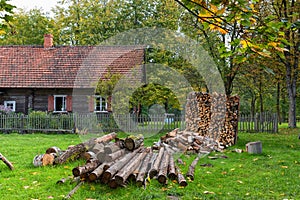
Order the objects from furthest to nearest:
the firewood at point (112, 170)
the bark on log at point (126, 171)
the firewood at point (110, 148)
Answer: the firewood at point (110, 148), the firewood at point (112, 170), the bark on log at point (126, 171)

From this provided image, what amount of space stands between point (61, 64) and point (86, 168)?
19550 millimetres

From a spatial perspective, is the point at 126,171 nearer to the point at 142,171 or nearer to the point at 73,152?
the point at 142,171

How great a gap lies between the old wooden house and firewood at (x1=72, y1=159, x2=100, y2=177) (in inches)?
596

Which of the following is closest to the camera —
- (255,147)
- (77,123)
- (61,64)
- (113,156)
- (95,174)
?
(95,174)

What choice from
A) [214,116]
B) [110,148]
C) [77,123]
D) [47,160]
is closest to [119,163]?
[110,148]

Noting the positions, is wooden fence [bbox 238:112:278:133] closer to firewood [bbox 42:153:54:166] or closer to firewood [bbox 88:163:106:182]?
firewood [bbox 42:153:54:166]

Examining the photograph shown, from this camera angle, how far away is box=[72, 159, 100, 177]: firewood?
678 centimetres

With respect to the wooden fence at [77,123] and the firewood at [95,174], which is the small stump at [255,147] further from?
the wooden fence at [77,123]

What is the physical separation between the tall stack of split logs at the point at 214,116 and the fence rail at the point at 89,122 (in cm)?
320

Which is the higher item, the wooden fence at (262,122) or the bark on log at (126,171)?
the wooden fence at (262,122)

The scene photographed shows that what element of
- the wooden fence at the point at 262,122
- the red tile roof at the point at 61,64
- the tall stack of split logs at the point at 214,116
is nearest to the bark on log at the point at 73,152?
the tall stack of split logs at the point at 214,116

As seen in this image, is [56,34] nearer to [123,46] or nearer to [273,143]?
[123,46]

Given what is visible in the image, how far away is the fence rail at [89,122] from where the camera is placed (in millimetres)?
19156

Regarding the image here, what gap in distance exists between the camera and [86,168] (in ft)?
22.8
